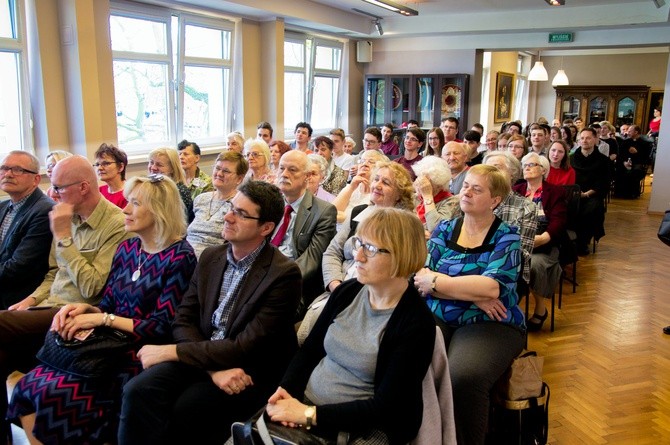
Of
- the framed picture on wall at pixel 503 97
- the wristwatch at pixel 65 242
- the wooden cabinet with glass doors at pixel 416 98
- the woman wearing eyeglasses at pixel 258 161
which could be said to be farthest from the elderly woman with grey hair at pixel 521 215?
the framed picture on wall at pixel 503 97

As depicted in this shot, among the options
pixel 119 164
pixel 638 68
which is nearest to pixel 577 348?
pixel 119 164

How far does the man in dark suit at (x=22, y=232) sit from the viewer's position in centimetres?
298

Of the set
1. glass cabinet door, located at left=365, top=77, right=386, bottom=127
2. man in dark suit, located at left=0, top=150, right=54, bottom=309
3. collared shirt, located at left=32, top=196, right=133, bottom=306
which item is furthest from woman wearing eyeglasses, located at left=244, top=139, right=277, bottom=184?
glass cabinet door, located at left=365, top=77, right=386, bottom=127

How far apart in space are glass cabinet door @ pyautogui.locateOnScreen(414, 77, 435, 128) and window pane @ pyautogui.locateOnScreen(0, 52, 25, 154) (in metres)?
7.16

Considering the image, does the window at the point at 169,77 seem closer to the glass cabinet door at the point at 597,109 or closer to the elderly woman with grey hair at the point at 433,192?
the elderly woman with grey hair at the point at 433,192

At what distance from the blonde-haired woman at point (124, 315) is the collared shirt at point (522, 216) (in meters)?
1.94

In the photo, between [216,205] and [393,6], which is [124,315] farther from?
[393,6]

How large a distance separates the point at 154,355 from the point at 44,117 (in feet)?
14.7

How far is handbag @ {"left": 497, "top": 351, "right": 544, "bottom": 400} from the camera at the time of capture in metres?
2.36

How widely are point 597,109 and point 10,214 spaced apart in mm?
16099

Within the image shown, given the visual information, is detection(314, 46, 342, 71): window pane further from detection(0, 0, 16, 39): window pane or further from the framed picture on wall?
detection(0, 0, 16, 39): window pane

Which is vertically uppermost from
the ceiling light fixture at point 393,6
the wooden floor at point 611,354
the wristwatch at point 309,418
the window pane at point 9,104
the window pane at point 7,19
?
the ceiling light fixture at point 393,6

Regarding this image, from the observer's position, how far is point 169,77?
743 cm

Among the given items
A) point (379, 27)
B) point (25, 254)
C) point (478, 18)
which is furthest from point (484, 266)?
point (379, 27)
